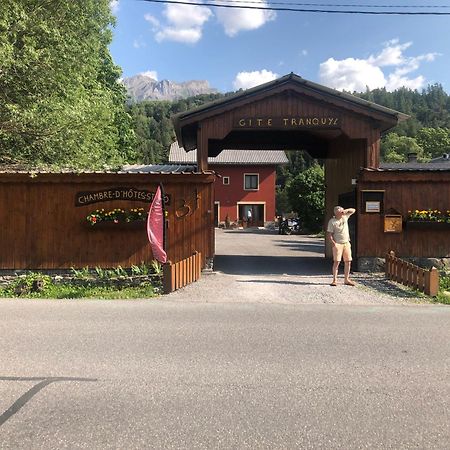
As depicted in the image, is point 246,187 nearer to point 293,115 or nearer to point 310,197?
point 310,197

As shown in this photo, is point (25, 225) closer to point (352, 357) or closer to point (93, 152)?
point (93, 152)

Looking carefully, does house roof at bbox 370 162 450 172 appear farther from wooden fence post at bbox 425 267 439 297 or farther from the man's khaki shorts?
wooden fence post at bbox 425 267 439 297

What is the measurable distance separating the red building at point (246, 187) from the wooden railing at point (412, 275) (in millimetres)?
34938

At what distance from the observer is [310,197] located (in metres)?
34.3

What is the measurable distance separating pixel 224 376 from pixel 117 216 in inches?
308

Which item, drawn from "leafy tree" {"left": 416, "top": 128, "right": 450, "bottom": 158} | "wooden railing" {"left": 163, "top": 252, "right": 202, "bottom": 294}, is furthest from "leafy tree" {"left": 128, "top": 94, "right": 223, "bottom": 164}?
"wooden railing" {"left": 163, "top": 252, "right": 202, "bottom": 294}

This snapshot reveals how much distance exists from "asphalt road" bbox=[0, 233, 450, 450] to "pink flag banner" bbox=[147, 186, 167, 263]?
90.1 inches

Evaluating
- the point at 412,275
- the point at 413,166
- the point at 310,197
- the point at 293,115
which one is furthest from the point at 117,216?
the point at 310,197

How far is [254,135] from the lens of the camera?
54.0 ft

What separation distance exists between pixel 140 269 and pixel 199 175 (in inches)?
114

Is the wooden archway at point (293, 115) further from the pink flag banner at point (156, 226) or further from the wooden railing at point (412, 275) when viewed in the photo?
the wooden railing at point (412, 275)

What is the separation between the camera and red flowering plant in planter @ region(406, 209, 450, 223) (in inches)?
484

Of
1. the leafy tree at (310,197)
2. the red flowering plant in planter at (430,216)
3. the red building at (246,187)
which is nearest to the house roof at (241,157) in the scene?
the red building at (246,187)

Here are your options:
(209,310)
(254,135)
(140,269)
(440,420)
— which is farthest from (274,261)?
(440,420)
